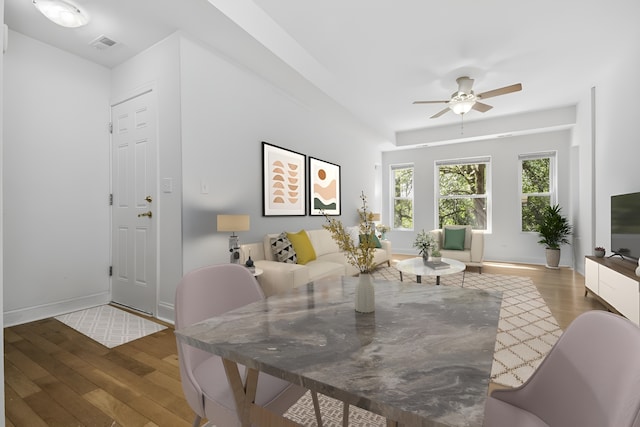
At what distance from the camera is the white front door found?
3057mm

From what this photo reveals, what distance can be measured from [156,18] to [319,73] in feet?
6.31

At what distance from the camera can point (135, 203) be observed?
3.21 meters

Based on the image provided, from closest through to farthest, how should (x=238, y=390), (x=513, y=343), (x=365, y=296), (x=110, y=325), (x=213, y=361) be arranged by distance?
1. (x=238, y=390)
2. (x=365, y=296)
3. (x=213, y=361)
4. (x=513, y=343)
5. (x=110, y=325)

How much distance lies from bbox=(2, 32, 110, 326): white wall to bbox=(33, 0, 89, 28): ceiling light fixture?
25.3 inches

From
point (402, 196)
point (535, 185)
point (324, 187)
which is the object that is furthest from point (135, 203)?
point (535, 185)

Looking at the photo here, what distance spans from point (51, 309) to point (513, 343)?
14.4ft

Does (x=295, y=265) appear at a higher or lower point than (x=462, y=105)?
lower

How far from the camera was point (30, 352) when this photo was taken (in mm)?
2242

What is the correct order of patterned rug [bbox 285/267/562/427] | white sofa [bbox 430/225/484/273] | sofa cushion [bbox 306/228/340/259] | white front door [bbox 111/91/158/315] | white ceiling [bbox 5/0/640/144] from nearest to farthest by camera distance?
1. patterned rug [bbox 285/267/562/427]
2. white ceiling [bbox 5/0/640/144]
3. white front door [bbox 111/91/158/315]
4. sofa cushion [bbox 306/228/340/259]
5. white sofa [bbox 430/225/484/273]

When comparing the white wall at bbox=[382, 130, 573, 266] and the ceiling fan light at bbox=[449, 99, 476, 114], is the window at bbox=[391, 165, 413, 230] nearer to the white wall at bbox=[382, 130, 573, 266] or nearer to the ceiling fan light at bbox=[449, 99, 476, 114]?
the white wall at bbox=[382, 130, 573, 266]

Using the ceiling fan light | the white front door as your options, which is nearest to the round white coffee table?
the ceiling fan light

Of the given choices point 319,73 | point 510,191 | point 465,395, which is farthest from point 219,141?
point 510,191

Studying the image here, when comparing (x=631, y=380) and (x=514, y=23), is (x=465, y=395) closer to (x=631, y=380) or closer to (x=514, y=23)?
(x=631, y=380)

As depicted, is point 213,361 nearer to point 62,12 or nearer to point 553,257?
point 62,12
